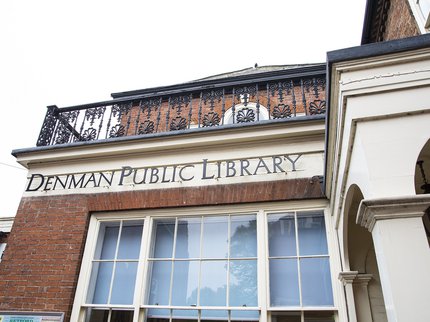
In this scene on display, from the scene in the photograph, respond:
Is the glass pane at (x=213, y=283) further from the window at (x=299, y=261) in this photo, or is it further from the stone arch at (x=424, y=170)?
the stone arch at (x=424, y=170)

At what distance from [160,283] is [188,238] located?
0.69 metres

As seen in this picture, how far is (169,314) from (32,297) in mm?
1986

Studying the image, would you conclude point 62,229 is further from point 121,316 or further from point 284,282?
point 284,282

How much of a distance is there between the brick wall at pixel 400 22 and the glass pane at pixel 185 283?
4138 mm

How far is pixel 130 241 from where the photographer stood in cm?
490

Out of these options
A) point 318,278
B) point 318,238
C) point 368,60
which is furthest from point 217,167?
point 368,60

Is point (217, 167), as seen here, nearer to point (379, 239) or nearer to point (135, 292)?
point (135, 292)

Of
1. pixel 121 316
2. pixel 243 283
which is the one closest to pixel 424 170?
pixel 243 283

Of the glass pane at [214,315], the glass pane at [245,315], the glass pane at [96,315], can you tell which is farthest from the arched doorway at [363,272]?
the glass pane at [96,315]

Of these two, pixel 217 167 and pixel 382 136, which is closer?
pixel 382 136

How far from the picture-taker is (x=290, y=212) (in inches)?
175

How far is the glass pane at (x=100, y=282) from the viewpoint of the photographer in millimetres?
4656

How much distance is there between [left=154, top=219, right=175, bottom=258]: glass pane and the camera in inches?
185

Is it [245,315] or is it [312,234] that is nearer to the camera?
[245,315]
